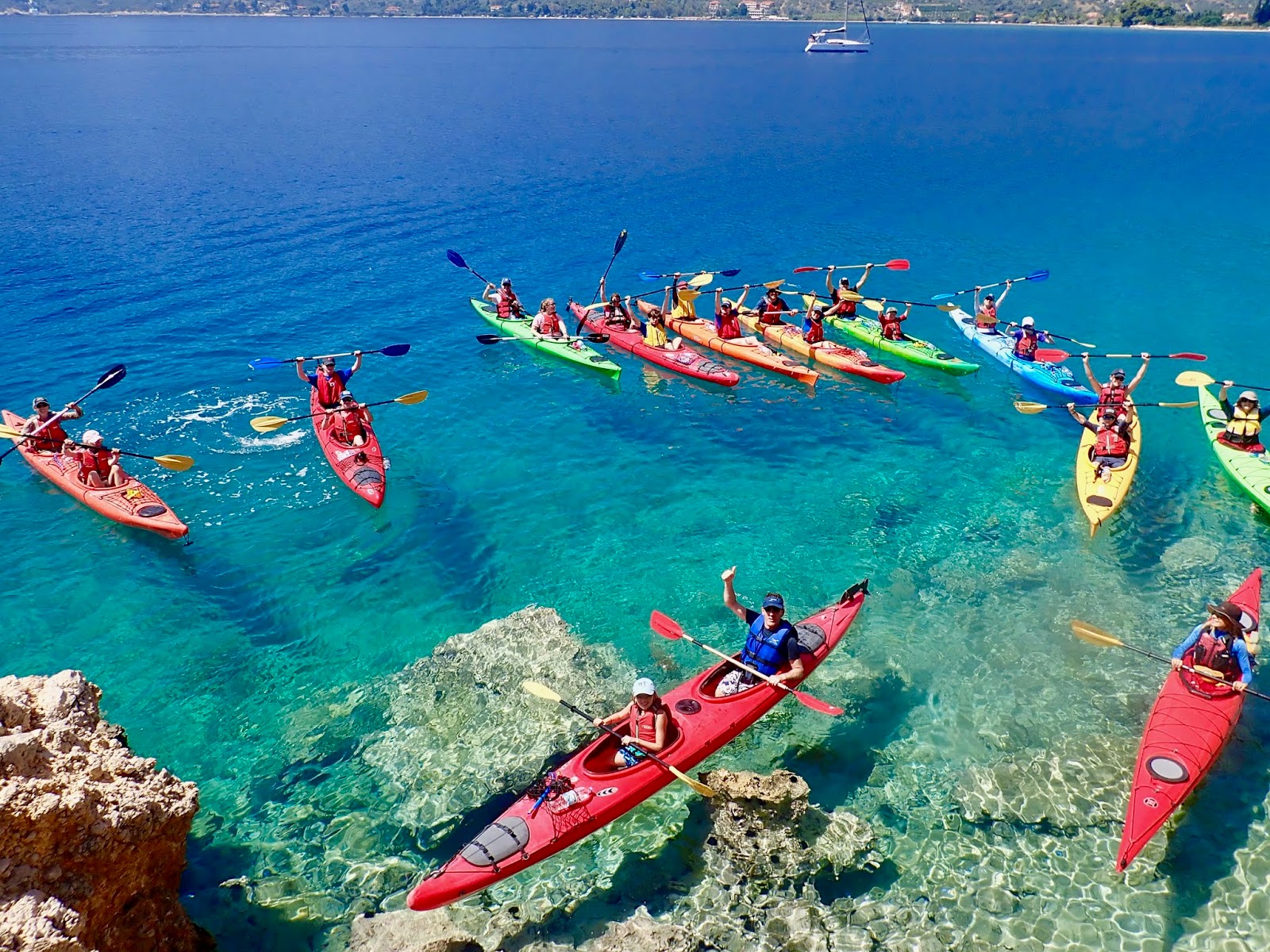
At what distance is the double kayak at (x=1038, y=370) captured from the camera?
20906 mm

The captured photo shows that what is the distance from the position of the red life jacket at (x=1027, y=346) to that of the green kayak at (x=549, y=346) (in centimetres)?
1045

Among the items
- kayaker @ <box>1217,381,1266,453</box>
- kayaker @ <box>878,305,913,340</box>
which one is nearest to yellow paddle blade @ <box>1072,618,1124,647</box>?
kayaker @ <box>1217,381,1266,453</box>

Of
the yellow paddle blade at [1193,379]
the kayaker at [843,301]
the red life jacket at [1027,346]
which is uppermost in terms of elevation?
the kayaker at [843,301]

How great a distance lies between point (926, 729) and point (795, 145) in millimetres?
47900

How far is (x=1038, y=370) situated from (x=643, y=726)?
53.9ft

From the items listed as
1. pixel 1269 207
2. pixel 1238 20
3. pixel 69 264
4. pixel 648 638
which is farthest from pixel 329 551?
pixel 1238 20

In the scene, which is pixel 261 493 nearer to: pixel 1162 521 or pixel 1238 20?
pixel 1162 521

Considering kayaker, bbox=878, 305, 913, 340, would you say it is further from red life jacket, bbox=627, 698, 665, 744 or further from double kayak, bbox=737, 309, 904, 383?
red life jacket, bbox=627, 698, 665, 744

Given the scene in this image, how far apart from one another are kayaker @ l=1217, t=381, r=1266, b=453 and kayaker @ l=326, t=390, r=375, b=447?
17.4 metres

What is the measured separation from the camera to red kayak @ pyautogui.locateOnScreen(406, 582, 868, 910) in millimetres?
8984

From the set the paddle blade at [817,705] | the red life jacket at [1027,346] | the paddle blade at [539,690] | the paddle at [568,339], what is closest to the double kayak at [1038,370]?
the red life jacket at [1027,346]

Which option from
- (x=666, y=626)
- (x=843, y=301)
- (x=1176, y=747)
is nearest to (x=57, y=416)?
(x=666, y=626)

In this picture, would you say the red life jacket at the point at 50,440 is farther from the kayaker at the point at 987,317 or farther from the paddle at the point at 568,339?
the kayaker at the point at 987,317

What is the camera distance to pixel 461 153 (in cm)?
4847
